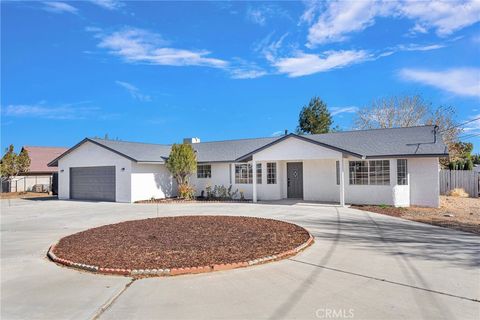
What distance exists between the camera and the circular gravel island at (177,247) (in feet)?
22.1

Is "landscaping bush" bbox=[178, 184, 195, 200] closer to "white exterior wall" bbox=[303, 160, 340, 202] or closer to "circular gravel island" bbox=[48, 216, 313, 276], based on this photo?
"white exterior wall" bbox=[303, 160, 340, 202]

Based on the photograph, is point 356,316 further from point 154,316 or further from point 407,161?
point 407,161

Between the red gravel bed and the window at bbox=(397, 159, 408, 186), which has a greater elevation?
the window at bbox=(397, 159, 408, 186)

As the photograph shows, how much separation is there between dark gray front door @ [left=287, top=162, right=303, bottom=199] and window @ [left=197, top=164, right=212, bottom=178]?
219 inches

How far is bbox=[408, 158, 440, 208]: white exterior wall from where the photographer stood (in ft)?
54.8

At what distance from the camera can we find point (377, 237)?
31.2ft

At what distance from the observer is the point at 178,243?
28.5ft

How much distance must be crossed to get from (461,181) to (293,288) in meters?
22.7

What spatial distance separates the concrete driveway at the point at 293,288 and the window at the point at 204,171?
14.9 metres

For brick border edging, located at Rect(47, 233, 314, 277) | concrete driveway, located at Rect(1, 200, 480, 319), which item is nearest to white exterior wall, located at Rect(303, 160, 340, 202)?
concrete driveway, located at Rect(1, 200, 480, 319)

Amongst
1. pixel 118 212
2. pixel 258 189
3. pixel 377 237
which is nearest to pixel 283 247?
pixel 377 237

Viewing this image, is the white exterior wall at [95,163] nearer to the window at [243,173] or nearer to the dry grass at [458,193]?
the window at [243,173]

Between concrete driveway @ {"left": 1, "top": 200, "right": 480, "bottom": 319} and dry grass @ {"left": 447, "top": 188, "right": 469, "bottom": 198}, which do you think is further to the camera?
dry grass @ {"left": 447, "top": 188, "right": 469, "bottom": 198}

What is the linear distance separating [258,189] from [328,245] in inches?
498
